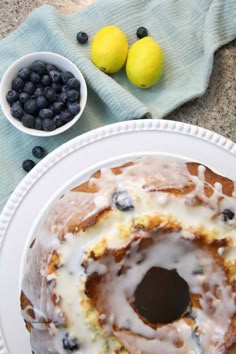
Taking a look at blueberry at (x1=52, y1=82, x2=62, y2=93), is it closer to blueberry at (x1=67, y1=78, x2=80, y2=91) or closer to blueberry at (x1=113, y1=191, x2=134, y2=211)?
blueberry at (x1=67, y1=78, x2=80, y2=91)

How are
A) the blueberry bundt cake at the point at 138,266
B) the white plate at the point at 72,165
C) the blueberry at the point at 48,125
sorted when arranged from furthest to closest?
the blueberry at the point at 48,125, the white plate at the point at 72,165, the blueberry bundt cake at the point at 138,266

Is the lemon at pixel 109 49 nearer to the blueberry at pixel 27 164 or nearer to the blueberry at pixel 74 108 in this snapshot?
the blueberry at pixel 74 108

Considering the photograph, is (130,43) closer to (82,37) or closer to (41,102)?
(82,37)

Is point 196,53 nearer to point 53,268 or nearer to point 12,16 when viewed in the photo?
point 12,16

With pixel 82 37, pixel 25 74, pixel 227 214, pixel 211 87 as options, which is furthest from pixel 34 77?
pixel 227 214

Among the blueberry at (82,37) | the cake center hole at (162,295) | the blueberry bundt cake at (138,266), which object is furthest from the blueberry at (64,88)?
the cake center hole at (162,295)

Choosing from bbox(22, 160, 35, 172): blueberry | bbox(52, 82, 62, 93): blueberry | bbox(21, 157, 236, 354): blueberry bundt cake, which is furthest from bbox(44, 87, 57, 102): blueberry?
bbox(21, 157, 236, 354): blueberry bundt cake

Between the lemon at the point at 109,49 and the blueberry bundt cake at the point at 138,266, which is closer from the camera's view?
the blueberry bundt cake at the point at 138,266
